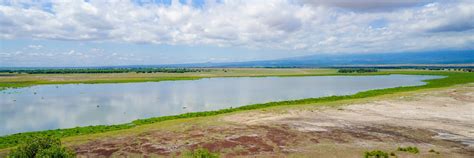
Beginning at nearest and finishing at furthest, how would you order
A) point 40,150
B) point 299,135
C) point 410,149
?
point 40,150, point 410,149, point 299,135

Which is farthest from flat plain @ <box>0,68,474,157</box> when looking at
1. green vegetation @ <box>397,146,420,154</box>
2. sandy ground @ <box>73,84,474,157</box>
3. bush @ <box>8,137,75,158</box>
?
bush @ <box>8,137,75,158</box>

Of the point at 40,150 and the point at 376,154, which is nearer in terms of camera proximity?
the point at 40,150

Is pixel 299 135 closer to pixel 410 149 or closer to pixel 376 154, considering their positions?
pixel 376 154

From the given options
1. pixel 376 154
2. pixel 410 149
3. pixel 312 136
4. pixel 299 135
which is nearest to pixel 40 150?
pixel 299 135

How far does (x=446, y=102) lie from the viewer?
35594 millimetres

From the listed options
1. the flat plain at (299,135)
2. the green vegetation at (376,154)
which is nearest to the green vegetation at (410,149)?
the flat plain at (299,135)

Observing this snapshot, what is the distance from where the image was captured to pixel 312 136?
834 inches

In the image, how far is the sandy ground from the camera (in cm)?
1812

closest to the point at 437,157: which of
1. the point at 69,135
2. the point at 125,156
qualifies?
the point at 125,156

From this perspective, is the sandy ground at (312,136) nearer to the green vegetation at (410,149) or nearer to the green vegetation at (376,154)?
the green vegetation at (410,149)

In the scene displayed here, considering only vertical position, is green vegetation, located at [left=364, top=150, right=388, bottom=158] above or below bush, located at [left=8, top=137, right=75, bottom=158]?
below

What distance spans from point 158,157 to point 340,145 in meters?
9.60

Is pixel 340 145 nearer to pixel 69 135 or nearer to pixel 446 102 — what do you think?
pixel 69 135

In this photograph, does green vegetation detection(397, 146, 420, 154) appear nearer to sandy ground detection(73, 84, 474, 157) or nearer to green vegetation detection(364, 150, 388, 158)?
sandy ground detection(73, 84, 474, 157)
